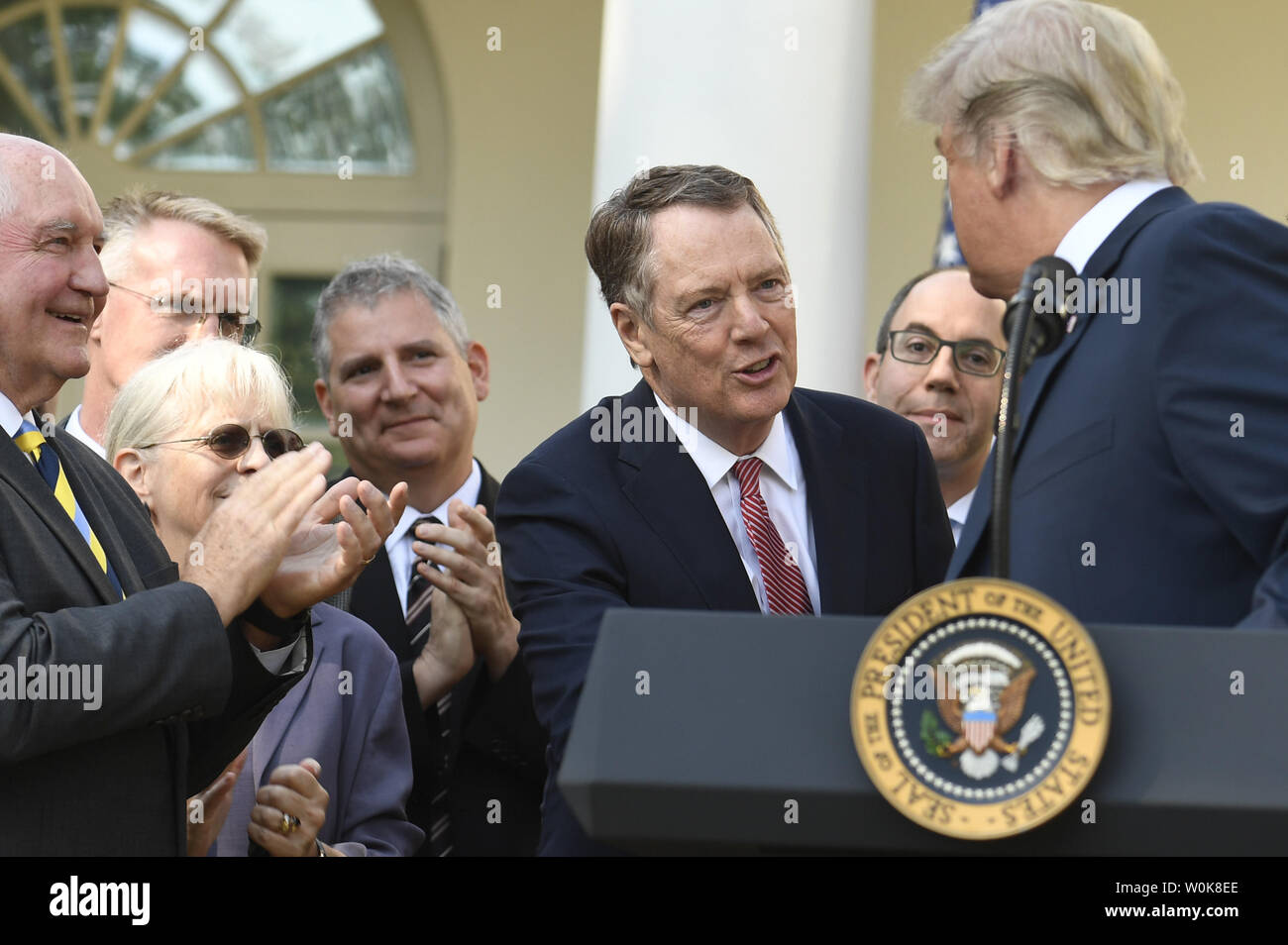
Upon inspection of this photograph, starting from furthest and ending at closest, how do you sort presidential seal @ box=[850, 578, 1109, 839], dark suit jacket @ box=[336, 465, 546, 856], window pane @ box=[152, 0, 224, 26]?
window pane @ box=[152, 0, 224, 26], dark suit jacket @ box=[336, 465, 546, 856], presidential seal @ box=[850, 578, 1109, 839]

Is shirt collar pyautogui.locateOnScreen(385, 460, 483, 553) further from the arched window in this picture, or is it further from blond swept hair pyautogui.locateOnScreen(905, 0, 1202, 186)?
the arched window

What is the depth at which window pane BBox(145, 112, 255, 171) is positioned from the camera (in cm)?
820

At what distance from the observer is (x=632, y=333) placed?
304 centimetres

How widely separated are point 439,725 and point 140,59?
5585 mm

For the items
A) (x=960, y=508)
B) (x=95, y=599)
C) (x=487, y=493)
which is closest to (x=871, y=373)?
(x=960, y=508)

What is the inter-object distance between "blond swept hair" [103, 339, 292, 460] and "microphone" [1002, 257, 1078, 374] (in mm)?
1910

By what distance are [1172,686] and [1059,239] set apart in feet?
3.39

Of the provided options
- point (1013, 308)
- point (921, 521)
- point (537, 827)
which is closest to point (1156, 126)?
point (1013, 308)

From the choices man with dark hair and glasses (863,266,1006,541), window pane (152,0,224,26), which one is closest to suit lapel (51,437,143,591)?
man with dark hair and glasses (863,266,1006,541)

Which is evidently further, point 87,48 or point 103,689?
point 87,48

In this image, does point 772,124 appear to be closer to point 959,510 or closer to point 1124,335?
point 959,510

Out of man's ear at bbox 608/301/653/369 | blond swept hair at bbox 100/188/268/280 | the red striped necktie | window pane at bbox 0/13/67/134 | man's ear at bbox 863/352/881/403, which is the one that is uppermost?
window pane at bbox 0/13/67/134

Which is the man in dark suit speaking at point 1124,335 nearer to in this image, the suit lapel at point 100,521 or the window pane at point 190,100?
the suit lapel at point 100,521

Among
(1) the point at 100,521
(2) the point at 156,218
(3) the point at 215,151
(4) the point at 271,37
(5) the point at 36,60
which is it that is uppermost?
(4) the point at 271,37
